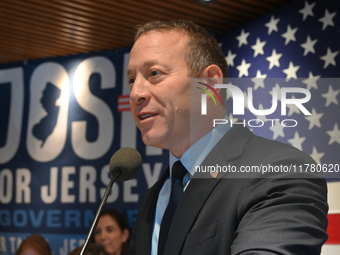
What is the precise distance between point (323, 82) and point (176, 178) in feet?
8.78

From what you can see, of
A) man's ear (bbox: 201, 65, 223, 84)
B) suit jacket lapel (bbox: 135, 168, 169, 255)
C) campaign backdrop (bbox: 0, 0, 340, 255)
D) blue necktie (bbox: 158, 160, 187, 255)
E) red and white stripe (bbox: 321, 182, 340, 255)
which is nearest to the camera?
blue necktie (bbox: 158, 160, 187, 255)

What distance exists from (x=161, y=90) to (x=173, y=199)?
331 mm

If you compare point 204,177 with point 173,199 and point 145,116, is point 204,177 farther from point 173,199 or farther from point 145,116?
point 145,116

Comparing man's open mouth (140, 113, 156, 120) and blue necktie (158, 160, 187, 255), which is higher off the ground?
man's open mouth (140, 113, 156, 120)

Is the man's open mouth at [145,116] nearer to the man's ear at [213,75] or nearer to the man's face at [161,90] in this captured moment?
the man's face at [161,90]

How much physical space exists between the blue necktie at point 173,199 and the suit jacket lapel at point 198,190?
69 millimetres

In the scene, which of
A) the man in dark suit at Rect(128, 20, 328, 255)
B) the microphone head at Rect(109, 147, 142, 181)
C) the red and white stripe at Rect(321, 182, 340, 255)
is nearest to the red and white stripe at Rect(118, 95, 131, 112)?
the red and white stripe at Rect(321, 182, 340, 255)

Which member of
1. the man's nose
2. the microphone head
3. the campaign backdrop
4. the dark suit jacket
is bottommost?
the dark suit jacket

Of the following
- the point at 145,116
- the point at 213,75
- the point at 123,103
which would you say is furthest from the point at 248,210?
the point at 123,103

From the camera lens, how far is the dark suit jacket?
109 centimetres

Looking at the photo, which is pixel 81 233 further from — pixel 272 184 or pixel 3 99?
pixel 272 184

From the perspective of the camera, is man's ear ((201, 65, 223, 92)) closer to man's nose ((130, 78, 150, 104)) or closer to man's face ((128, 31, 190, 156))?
man's face ((128, 31, 190, 156))

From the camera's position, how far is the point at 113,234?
4926 millimetres

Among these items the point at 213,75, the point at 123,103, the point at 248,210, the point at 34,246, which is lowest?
the point at 248,210
